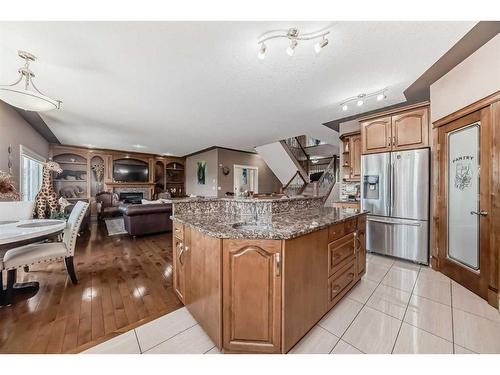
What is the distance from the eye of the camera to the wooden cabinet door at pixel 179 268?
6.01ft

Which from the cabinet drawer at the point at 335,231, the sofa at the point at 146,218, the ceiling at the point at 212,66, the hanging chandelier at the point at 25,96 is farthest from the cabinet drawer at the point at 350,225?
the sofa at the point at 146,218

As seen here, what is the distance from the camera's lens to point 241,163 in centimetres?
762

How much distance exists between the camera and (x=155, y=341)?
1.47m

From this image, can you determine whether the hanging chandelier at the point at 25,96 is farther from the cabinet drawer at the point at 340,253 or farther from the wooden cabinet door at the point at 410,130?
the wooden cabinet door at the point at 410,130

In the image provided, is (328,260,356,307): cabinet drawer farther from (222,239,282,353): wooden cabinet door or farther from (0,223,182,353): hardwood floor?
(0,223,182,353): hardwood floor

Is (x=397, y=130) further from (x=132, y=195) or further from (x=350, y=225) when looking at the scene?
(x=132, y=195)

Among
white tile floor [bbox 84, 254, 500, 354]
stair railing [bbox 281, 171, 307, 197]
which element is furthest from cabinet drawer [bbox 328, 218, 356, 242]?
stair railing [bbox 281, 171, 307, 197]

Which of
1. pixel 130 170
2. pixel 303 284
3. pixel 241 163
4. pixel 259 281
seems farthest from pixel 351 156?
pixel 130 170

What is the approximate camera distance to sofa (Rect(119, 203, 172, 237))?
168 inches

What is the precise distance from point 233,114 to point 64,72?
2.30 m

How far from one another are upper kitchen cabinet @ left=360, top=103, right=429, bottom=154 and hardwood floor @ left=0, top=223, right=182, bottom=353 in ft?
12.0
